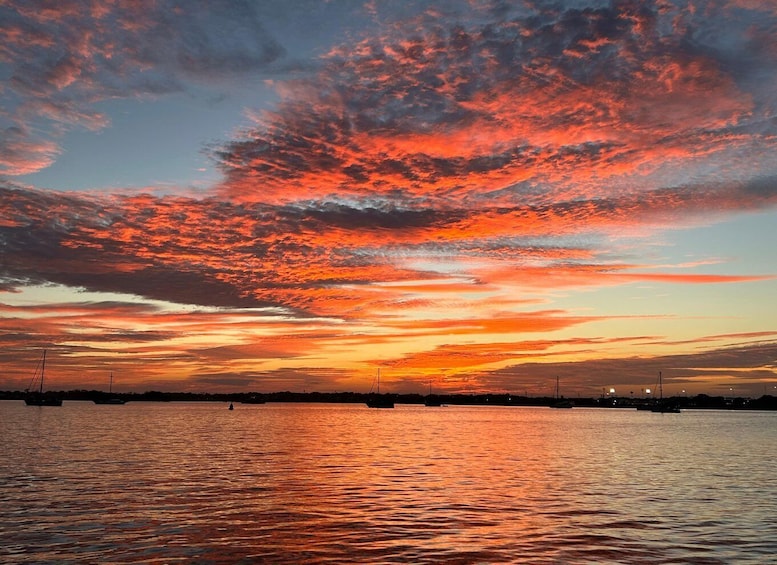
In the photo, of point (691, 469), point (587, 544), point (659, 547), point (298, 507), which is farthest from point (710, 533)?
point (691, 469)

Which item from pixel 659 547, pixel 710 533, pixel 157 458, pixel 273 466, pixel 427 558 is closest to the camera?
pixel 427 558

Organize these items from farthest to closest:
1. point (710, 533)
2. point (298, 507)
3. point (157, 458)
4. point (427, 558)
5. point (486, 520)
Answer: point (157, 458) < point (298, 507) < point (486, 520) < point (710, 533) < point (427, 558)

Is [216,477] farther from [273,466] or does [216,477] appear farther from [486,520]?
[486,520]

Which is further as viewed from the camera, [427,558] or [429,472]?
[429,472]

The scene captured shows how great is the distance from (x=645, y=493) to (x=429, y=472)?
19.5 metres

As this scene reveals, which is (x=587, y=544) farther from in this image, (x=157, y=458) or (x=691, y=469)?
(x=157, y=458)

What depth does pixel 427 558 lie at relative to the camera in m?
29.9

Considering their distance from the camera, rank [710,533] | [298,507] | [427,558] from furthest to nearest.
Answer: [298,507], [710,533], [427,558]

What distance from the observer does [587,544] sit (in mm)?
33281

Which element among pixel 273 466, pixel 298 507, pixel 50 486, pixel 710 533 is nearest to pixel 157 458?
pixel 273 466

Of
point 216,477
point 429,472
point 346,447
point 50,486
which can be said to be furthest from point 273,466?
point 346,447

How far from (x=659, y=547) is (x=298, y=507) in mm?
21099

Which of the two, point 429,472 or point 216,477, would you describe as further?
point 429,472

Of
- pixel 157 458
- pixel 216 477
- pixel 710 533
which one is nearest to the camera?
pixel 710 533
